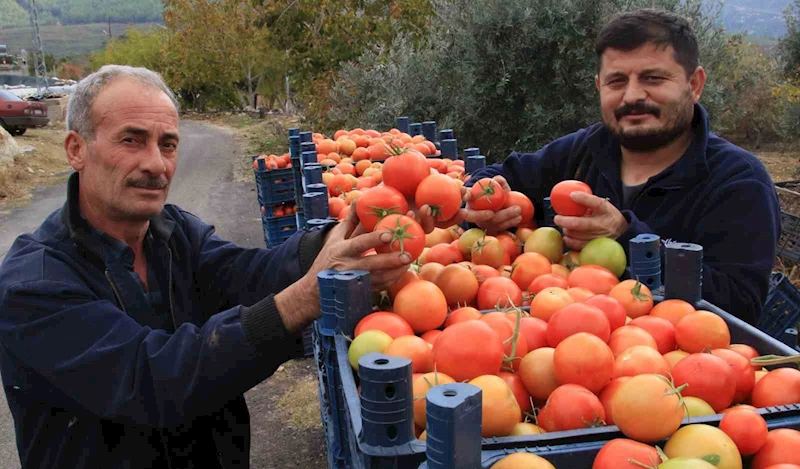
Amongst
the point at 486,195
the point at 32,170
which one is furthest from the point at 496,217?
the point at 32,170

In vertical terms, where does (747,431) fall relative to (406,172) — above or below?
below

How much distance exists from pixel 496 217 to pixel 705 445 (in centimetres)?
134

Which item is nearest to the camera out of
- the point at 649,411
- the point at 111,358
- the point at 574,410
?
the point at 649,411

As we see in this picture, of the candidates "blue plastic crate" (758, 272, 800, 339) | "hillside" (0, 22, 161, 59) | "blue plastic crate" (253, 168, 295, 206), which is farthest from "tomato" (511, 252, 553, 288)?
"hillside" (0, 22, 161, 59)

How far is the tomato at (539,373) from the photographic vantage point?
1.60 m

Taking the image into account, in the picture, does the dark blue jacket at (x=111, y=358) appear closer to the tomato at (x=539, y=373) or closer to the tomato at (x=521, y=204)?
the tomato at (x=539, y=373)

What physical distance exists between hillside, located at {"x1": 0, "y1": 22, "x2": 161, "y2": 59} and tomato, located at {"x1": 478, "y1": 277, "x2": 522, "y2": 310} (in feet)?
405

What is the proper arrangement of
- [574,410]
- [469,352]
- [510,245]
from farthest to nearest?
[510,245] → [469,352] → [574,410]

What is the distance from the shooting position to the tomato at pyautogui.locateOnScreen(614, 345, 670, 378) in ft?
4.97

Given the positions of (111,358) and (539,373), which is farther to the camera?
(111,358)

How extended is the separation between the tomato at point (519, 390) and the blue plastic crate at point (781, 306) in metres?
2.06

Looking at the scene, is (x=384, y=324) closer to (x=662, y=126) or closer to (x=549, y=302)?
(x=549, y=302)

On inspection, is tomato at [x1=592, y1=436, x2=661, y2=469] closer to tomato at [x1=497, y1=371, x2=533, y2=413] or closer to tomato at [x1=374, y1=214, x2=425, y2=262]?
tomato at [x1=497, y1=371, x2=533, y2=413]

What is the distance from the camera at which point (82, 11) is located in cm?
14825
